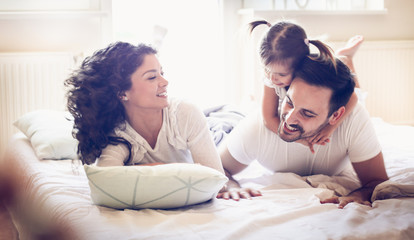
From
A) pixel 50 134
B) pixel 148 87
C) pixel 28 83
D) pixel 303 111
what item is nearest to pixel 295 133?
pixel 303 111

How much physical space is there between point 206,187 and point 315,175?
0.52 meters

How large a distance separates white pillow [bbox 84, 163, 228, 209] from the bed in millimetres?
26

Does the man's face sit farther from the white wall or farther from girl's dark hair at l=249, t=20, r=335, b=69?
the white wall

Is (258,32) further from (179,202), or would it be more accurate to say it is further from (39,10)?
(179,202)

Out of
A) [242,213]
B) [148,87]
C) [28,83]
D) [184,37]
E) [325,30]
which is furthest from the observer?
[325,30]

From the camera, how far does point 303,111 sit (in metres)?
1.45

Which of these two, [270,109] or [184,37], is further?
[184,37]

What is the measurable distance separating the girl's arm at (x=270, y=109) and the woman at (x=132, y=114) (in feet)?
0.69

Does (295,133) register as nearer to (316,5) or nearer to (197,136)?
(197,136)

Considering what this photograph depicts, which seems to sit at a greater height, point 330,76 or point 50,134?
point 330,76

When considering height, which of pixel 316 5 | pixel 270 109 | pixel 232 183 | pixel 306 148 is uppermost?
pixel 316 5

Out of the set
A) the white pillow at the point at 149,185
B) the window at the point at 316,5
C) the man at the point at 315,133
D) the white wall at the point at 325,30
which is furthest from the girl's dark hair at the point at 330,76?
the window at the point at 316,5

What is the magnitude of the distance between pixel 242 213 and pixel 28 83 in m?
2.10

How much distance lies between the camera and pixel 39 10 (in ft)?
9.59
